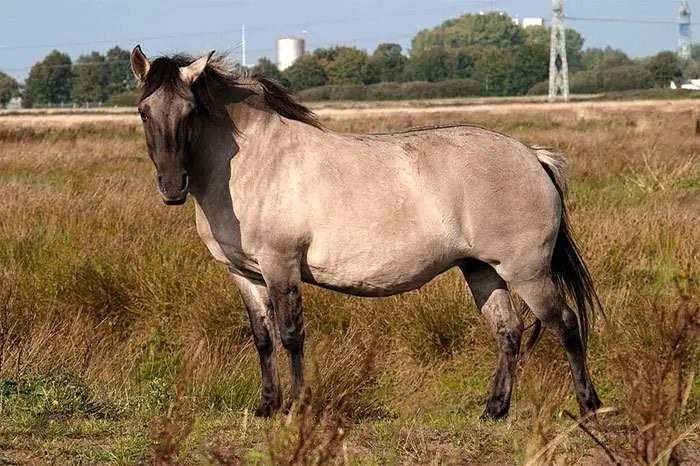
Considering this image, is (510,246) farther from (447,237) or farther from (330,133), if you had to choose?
(330,133)

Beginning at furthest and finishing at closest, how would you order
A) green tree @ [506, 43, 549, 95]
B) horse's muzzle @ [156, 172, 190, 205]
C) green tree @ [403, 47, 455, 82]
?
green tree @ [403, 47, 455, 82]
green tree @ [506, 43, 549, 95]
horse's muzzle @ [156, 172, 190, 205]

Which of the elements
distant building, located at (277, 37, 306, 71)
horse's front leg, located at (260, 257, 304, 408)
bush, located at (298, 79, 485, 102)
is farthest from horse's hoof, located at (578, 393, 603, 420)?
distant building, located at (277, 37, 306, 71)

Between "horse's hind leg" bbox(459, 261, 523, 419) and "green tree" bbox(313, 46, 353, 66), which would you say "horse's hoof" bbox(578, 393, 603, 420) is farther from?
"green tree" bbox(313, 46, 353, 66)

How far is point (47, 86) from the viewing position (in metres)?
115

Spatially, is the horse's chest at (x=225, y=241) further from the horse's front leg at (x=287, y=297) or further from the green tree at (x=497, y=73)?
the green tree at (x=497, y=73)

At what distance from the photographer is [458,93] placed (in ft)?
349

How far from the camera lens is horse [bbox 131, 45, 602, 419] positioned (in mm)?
6496

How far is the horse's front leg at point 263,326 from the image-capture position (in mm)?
6848

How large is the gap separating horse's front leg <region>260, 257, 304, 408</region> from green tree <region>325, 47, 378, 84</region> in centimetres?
11065

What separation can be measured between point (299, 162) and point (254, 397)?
1.74 metres

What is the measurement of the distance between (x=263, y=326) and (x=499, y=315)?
1.49 m

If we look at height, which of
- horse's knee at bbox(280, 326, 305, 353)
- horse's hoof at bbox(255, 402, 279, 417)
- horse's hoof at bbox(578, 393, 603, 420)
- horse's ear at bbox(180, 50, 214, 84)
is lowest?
horse's hoof at bbox(578, 393, 603, 420)

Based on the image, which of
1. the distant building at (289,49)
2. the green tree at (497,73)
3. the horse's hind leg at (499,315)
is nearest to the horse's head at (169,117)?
the horse's hind leg at (499,315)

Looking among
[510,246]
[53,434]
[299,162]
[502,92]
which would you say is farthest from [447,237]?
[502,92]
